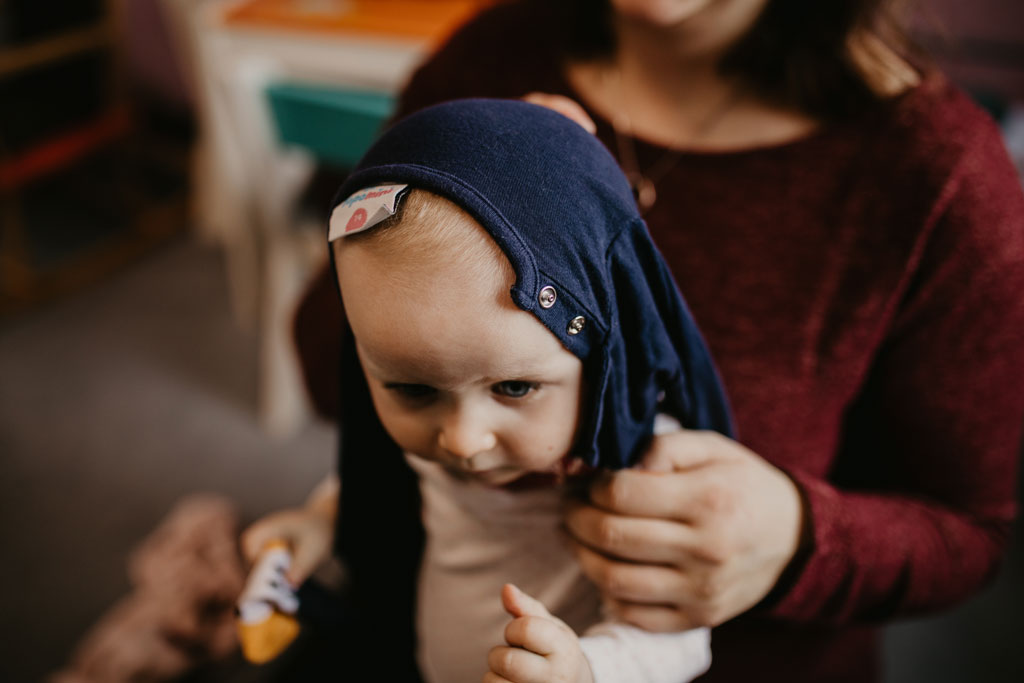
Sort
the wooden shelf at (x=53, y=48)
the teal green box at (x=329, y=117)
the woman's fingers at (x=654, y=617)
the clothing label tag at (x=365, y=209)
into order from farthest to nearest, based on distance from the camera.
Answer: the wooden shelf at (x=53, y=48)
the teal green box at (x=329, y=117)
the woman's fingers at (x=654, y=617)
the clothing label tag at (x=365, y=209)

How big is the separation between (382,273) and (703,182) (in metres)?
0.35

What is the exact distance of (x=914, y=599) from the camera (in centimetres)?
63

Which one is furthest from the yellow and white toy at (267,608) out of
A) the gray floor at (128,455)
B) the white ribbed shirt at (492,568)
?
the gray floor at (128,455)

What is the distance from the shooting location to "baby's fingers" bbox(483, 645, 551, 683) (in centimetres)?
43

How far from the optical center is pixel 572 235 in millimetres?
446

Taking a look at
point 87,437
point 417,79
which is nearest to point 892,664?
point 417,79

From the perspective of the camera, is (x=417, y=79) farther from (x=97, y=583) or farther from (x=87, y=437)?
(x=87, y=437)

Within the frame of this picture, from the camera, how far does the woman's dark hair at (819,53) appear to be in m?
0.63

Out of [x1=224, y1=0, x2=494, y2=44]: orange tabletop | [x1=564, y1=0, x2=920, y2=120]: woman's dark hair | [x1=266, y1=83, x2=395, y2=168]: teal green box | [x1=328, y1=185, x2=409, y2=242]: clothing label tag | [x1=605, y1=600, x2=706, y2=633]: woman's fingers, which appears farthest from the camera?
[x1=224, y1=0, x2=494, y2=44]: orange tabletop

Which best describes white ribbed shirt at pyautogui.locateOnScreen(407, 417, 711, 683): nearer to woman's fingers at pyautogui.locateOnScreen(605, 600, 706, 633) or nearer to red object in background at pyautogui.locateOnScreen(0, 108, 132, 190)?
woman's fingers at pyautogui.locateOnScreen(605, 600, 706, 633)

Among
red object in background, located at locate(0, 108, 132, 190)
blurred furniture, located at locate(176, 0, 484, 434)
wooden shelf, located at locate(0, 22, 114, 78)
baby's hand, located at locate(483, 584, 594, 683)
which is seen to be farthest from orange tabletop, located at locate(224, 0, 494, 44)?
baby's hand, located at locate(483, 584, 594, 683)

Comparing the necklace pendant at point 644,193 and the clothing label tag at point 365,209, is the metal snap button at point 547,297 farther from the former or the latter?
the necklace pendant at point 644,193

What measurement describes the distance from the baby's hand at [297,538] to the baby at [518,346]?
0.52ft

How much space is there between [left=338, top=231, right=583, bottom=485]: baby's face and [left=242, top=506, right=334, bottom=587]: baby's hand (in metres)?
0.23
